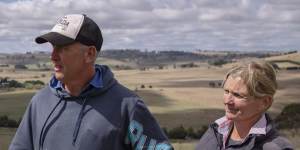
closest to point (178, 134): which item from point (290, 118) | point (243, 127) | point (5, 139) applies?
point (290, 118)

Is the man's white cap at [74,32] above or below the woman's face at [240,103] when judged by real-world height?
above

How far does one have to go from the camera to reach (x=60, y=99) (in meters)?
3.88

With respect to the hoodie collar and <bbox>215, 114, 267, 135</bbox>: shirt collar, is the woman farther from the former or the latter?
the hoodie collar

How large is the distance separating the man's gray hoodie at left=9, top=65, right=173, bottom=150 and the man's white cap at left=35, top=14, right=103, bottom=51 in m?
0.27

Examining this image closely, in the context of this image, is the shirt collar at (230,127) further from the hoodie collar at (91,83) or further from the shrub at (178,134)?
the shrub at (178,134)

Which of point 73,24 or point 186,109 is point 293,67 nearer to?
point 186,109

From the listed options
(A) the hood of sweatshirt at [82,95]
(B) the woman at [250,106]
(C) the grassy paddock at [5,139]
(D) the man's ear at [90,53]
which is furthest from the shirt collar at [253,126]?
(C) the grassy paddock at [5,139]

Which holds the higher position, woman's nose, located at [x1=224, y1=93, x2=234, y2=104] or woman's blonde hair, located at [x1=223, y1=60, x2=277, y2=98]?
woman's blonde hair, located at [x1=223, y1=60, x2=277, y2=98]

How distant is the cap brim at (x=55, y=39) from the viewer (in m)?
3.74

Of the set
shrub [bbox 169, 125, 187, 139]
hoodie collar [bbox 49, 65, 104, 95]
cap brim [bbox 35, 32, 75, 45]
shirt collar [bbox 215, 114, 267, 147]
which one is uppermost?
cap brim [bbox 35, 32, 75, 45]

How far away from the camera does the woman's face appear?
3.72 meters

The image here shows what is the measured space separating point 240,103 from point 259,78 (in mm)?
208

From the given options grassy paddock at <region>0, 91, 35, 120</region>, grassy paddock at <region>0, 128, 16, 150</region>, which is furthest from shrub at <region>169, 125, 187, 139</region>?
grassy paddock at <region>0, 91, 35, 120</region>

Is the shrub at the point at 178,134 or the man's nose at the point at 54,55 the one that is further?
the shrub at the point at 178,134
